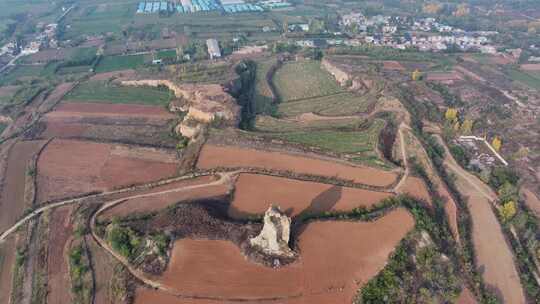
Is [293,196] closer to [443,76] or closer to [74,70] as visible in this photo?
[443,76]

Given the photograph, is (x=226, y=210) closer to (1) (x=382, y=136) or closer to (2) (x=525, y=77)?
(1) (x=382, y=136)

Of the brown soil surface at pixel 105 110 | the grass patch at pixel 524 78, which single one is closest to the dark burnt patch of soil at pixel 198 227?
the brown soil surface at pixel 105 110

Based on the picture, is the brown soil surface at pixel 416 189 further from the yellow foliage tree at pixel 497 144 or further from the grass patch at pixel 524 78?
the grass patch at pixel 524 78

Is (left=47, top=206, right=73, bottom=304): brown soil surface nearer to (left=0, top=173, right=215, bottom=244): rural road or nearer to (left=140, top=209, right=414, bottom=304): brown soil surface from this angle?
(left=0, top=173, right=215, bottom=244): rural road

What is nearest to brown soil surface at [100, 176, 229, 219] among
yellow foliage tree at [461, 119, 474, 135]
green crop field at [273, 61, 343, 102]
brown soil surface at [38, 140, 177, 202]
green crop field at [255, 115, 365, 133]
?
brown soil surface at [38, 140, 177, 202]

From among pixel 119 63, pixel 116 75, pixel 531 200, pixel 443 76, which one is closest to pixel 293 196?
pixel 531 200

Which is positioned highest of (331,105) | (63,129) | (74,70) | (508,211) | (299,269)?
(74,70)

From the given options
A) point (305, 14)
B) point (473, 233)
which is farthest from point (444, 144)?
point (305, 14)
